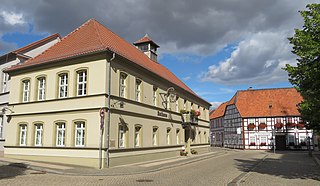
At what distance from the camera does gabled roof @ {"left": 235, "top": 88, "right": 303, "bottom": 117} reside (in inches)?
1809

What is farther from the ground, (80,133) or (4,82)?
(4,82)

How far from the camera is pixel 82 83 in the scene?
59.7 ft

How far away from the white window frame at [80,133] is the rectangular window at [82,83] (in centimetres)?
185

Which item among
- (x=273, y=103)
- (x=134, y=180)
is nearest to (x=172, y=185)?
(x=134, y=180)

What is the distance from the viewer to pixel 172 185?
446 inches

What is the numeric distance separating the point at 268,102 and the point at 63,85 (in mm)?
37699

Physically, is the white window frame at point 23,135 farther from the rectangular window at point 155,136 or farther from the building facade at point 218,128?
the building facade at point 218,128

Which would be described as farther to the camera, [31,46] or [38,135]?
[31,46]

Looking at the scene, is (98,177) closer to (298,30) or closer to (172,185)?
(172,185)

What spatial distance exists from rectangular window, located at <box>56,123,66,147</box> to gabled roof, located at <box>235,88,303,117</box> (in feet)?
114

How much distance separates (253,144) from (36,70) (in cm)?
3571

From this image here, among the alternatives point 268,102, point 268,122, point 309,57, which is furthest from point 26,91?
point 268,102

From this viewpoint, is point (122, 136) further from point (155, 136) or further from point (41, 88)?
point (41, 88)

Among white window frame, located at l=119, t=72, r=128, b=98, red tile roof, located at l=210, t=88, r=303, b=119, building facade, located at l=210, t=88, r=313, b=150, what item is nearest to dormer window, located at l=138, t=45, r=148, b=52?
white window frame, located at l=119, t=72, r=128, b=98
